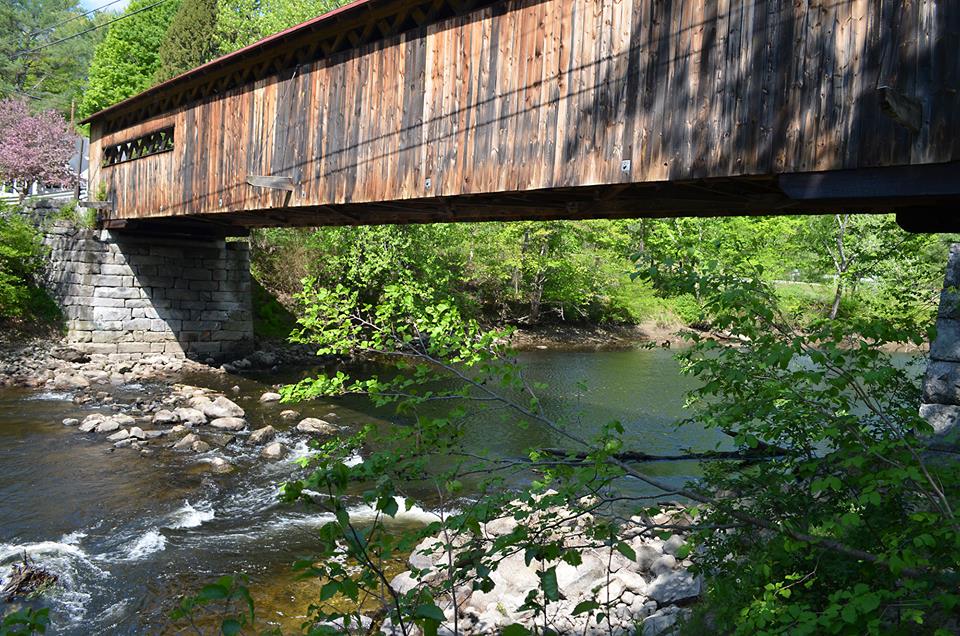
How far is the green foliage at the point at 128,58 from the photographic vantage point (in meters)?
27.9

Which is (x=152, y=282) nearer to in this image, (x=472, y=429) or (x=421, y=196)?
(x=472, y=429)

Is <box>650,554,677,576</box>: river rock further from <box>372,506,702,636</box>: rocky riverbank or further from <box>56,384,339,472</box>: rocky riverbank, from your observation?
<box>56,384,339,472</box>: rocky riverbank

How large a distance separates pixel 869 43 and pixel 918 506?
118 inches

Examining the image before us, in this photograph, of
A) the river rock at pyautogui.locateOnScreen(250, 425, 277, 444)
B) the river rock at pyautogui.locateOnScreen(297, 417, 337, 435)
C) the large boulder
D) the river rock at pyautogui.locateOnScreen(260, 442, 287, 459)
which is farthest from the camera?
the river rock at pyautogui.locateOnScreen(297, 417, 337, 435)

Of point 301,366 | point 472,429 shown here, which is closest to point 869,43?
point 472,429

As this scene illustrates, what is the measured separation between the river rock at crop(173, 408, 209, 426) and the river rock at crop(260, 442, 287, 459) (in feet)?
5.52

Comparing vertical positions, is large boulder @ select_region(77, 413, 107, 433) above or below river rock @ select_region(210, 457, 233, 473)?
above

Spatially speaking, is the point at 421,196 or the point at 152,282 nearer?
the point at 421,196

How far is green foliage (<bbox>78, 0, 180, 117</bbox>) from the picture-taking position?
27.9 metres

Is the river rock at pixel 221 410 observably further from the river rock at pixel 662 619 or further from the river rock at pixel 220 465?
the river rock at pixel 662 619

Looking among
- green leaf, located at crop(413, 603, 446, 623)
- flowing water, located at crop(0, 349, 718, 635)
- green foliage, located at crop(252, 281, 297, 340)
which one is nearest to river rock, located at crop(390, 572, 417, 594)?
flowing water, located at crop(0, 349, 718, 635)

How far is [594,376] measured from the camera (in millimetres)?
14977

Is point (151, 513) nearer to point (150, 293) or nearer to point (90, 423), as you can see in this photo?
point (90, 423)

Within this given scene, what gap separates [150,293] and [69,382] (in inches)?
114
